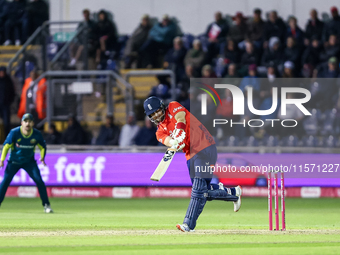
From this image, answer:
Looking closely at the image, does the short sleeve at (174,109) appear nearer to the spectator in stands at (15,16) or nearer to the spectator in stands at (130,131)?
the spectator in stands at (130,131)

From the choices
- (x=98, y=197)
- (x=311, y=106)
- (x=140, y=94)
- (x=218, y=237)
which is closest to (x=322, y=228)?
(x=218, y=237)

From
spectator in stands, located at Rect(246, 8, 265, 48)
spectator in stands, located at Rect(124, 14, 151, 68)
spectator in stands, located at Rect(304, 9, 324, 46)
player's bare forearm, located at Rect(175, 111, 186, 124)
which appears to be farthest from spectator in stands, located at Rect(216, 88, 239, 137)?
player's bare forearm, located at Rect(175, 111, 186, 124)

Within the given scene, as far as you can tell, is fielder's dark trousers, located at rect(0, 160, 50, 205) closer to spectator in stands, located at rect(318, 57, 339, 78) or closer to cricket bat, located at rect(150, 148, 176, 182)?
cricket bat, located at rect(150, 148, 176, 182)

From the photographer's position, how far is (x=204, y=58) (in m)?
21.0

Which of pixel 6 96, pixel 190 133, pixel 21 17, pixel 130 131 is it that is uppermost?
pixel 21 17

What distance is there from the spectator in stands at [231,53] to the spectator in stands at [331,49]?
2.66 metres

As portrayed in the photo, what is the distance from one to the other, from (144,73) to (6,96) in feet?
15.1

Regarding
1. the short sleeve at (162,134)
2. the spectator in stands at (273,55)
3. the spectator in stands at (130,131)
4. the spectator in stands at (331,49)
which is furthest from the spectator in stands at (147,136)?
the short sleeve at (162,134)

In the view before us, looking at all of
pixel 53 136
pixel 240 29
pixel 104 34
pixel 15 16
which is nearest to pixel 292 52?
pixel 240 29

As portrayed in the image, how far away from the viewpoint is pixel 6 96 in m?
21.6

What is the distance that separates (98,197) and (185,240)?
1041 centimetres

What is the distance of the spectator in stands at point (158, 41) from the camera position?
22.1m

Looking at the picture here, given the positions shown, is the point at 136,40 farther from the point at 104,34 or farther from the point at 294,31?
the point at 294,31

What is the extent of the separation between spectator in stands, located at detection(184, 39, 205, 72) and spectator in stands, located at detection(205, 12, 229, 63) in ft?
1.18
